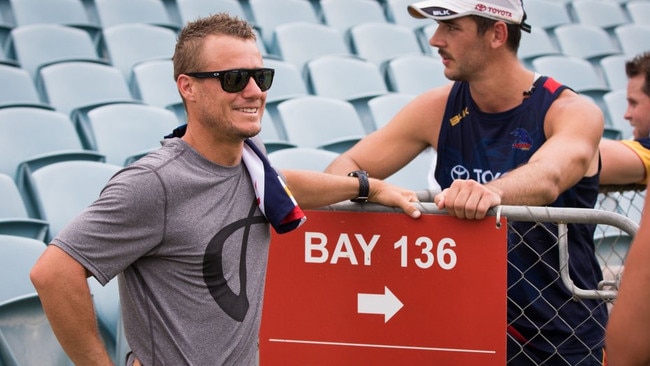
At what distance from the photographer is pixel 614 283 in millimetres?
2787

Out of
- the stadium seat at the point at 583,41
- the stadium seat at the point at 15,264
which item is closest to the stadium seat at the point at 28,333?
the stadium seat at the point at 15,264

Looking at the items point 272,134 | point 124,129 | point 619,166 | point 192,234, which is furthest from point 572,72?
point 192,234

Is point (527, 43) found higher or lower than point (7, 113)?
lower

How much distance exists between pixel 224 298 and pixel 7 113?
3229 millimetres

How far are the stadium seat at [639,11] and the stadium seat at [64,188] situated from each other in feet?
21.8

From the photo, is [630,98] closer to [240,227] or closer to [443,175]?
[443,175]

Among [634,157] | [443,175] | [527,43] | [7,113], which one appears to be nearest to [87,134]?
[7,113]

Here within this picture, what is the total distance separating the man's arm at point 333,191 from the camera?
2.56 metres

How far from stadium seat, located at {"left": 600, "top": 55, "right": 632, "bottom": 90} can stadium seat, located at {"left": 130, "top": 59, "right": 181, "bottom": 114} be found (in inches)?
153

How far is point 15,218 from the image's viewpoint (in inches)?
157

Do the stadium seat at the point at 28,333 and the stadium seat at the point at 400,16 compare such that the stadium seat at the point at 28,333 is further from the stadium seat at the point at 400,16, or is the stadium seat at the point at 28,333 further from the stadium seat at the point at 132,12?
the stadium seat at the point at 400,16

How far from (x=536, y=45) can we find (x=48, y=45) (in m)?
4.24

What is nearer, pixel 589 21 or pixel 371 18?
pixel 371 18

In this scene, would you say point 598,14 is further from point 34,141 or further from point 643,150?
point 34,141
